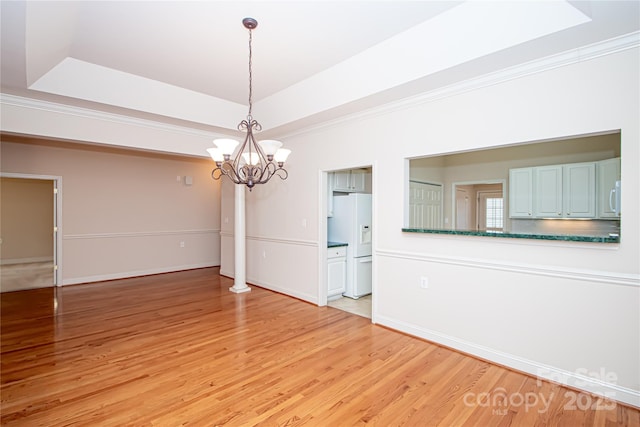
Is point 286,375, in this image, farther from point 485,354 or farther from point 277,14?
point 277,14

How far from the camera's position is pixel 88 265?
605 cm

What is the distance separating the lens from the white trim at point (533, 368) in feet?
7.61

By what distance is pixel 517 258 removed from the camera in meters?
2.80

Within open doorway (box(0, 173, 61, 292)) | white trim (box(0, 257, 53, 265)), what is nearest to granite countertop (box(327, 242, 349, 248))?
open doorway (box(0, 173, 61, 292))

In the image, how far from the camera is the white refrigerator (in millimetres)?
5012

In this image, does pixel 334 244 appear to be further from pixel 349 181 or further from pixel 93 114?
pixel 93 114

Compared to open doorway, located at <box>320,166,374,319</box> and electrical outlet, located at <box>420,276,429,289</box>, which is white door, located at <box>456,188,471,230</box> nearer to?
open doorway, located at <box>320,166,374,319</box>

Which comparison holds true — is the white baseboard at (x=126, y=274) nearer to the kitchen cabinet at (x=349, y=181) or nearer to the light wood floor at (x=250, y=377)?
the light wood floor at (x=250, y=377)

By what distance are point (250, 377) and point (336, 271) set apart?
243 centimetres

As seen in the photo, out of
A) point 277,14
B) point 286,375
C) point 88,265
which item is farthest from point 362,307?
point 88,265

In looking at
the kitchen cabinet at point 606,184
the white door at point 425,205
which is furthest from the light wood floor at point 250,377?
the kitchen cabinet at point 606,184

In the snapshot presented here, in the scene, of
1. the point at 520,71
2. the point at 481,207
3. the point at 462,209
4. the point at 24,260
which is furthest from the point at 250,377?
the point at 24,260

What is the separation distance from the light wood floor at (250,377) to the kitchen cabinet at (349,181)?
2105 mm

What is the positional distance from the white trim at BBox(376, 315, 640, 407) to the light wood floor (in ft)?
0.29
